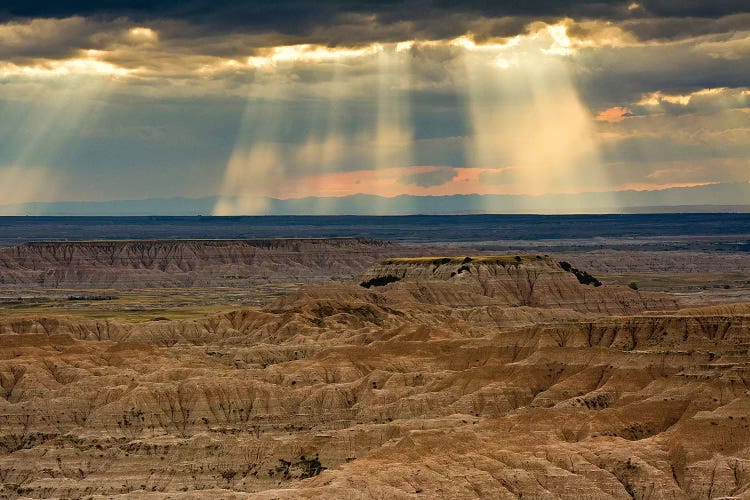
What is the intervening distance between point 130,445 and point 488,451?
42324 mm

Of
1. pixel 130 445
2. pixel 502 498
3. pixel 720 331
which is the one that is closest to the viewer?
pixel 502 498

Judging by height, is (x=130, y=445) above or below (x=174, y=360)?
above

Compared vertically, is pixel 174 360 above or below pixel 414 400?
below

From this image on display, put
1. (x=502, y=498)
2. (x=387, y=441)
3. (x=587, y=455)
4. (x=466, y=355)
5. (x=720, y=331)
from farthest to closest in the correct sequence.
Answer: (x=466, y=355) < (x=720, y=331) < (x=387, y=441) < (x=587, y=455) < (x=502, y=498)

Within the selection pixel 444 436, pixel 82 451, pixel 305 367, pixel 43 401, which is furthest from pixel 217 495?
pixel 305 367

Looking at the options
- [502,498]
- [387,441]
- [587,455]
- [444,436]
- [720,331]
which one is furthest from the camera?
[720,331]

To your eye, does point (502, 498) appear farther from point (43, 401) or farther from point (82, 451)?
point (43, 401)

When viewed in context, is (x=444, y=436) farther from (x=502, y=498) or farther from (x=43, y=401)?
(x=43, y=401)

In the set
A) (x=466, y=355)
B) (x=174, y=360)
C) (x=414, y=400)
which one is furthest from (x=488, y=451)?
(x=174, y=360)

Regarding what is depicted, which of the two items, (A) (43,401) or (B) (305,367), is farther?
(B) (305,367)

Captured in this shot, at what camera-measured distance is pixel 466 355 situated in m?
184

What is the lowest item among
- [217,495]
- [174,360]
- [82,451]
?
[174,360]

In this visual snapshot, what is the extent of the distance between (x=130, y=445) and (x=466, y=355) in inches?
1943

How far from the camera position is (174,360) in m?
194
